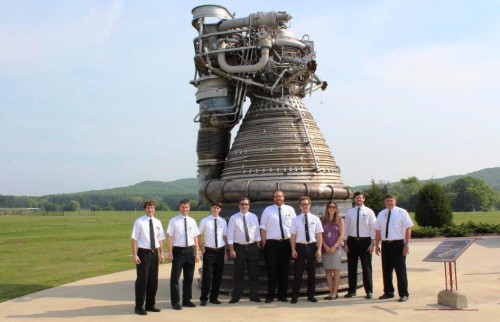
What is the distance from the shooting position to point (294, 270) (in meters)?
9.41

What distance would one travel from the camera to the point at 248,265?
9.04 meters

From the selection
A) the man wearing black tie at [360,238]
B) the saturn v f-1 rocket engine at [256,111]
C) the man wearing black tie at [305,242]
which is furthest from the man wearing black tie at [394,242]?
the saturn v f-1 rocket engine at [256,111]

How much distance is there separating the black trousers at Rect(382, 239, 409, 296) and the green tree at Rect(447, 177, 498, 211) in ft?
360

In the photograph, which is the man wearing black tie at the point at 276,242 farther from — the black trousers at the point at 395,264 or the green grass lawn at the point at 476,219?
the green grass lawn at the point at 476,219

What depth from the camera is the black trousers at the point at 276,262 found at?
892 cm

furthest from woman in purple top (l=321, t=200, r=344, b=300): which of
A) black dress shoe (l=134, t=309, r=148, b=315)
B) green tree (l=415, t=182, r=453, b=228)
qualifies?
green tree (l=415, t=182, r=453, b=228)

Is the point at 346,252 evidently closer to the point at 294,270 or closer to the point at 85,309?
the point at 294,270

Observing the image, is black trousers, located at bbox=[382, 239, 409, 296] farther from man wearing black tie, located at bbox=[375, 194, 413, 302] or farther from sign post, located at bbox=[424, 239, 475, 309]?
sign post, located at bbox=[424, 239, 475, 309]

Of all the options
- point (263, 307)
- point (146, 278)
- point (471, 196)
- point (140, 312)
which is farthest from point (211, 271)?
point (471, 196)

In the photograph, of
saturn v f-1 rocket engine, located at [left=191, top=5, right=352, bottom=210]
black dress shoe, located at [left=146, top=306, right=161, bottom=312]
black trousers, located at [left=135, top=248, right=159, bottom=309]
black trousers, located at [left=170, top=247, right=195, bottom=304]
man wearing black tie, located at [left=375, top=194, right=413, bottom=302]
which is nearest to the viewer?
black trousers, located at [left=135, top=248, right=159, bottom=309]

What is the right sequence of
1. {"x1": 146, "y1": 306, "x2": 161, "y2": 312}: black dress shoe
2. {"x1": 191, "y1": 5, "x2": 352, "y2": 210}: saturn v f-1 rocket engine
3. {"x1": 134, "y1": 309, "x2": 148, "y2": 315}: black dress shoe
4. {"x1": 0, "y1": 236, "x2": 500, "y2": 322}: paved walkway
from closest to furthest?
{"x1": 0, "y1": 236, "x2": 500, "y2": 322}: paved walkway
{"x1": 134, "y1": 309, "x2": 148, "y2": 315}: black dress shoe
{"x1": 146, "y1": 306, "x2": 161, "y2": 312}: black dress shoe
{"x1": 191, "y1": 5, "x2": 352, "y2": 210}: saturn v f-1 rocket engine

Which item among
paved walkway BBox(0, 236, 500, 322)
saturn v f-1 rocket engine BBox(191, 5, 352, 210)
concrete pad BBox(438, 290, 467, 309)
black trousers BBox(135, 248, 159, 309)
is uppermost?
saturn v f-1 rocket engine BBox(191, 5, 352, 210)

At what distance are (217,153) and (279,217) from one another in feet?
9.79

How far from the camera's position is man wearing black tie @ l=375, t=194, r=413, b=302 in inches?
345
